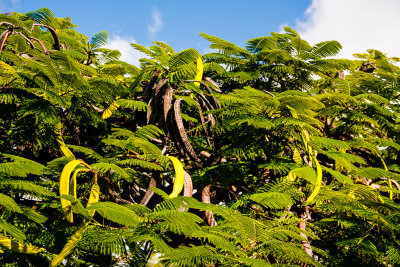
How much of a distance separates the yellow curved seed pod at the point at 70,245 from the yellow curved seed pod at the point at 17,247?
0.22 m

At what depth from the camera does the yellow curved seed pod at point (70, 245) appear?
1775 millimetres

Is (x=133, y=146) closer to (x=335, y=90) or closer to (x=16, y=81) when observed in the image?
(x=16, y=81)

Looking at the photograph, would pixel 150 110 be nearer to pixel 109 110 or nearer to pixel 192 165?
pixel 109 110

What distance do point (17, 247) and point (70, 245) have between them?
0.94 ft

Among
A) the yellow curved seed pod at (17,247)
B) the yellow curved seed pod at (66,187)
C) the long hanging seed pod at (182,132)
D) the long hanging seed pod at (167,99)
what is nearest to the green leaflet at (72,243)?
the yellow curved seed pod at (66,187)

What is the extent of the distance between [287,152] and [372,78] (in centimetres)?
209

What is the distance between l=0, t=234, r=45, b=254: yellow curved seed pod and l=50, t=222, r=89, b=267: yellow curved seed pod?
0.72 feet

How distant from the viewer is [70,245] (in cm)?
183

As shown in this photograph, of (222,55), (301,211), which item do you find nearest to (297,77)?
(222,55)

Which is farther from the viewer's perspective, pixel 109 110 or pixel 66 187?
pixel 109 110

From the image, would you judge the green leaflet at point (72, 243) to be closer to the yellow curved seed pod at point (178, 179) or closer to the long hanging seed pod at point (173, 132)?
the yellow curved seed pod at point (178, 179)

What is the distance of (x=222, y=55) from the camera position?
12.9 feet

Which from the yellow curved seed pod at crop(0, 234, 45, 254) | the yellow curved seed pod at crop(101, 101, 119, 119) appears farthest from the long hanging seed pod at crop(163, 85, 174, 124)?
the yellow curved seed pod at crop(0, 234, 45, 254)

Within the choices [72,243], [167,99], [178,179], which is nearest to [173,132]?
[167,99]
